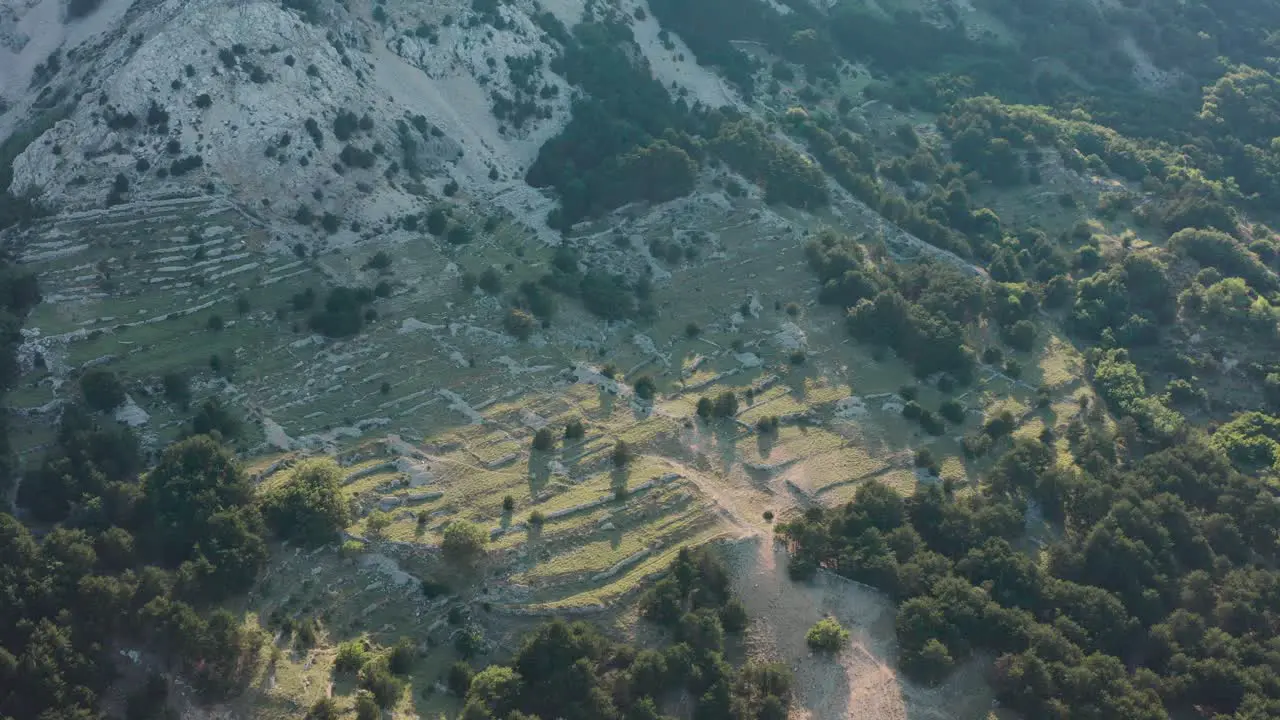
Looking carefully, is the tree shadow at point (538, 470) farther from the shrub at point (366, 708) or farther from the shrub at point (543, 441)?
the shrub at point (366, 708)

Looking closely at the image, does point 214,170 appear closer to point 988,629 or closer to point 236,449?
point 236,449

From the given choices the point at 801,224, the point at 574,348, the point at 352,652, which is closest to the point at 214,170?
the point at 574,348

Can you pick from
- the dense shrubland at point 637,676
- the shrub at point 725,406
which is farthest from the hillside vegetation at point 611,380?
the shrub at point 725,406

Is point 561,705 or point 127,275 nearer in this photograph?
point 561,705

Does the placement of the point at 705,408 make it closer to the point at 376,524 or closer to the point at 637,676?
the point at 637,676

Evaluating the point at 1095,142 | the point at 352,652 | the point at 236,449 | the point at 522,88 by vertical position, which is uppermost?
the point at 522,88

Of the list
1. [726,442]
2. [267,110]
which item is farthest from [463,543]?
[267,110]

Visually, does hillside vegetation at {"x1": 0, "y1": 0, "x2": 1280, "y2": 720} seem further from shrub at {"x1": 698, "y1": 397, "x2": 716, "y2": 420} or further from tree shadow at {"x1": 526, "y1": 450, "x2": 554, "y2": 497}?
shrub at {"x1": 698, "y1": 397, "x2": 716, "y2": 420}

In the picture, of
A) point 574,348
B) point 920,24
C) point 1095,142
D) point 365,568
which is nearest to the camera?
point 365,568
